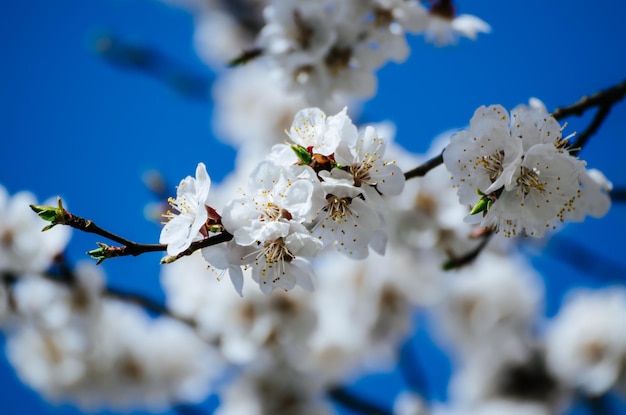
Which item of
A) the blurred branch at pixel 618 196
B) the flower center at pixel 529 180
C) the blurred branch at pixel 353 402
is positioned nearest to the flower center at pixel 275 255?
the flower center at pixel 529 180

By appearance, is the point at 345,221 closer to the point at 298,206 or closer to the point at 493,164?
the point at 298,206

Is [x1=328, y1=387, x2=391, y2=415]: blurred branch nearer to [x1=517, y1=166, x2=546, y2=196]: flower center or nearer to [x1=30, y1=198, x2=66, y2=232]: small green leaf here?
[x1=517, y1=166, x2=546, y2=196]: flower center

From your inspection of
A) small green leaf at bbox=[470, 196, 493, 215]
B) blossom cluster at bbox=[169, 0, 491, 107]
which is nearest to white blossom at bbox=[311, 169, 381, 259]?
small green leaf at bbox=[470, 196, 493, 215]

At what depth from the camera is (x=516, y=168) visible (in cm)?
145

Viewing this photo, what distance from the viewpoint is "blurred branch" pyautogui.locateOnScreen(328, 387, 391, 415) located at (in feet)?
11.2

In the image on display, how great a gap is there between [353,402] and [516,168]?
2.48 m

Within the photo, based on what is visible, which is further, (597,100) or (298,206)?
(597,100)

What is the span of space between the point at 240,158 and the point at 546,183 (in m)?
2.92

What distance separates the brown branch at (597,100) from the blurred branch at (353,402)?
2213 millimetres

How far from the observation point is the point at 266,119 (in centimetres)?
503

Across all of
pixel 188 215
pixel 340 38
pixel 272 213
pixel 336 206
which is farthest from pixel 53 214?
pixel 340 38

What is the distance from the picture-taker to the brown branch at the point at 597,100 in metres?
1.72

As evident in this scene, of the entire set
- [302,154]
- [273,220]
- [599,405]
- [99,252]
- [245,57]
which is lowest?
[99,252]

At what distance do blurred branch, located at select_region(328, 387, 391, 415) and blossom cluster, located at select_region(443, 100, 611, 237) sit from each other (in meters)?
2.15
